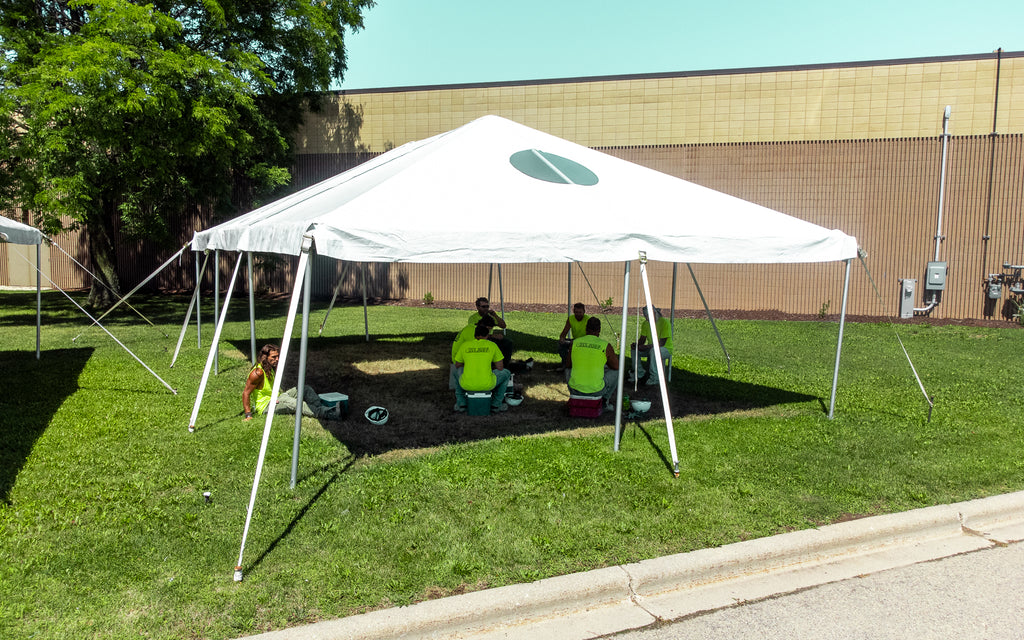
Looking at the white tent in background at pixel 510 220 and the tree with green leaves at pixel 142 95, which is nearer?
the white tent in background at pixel 510 220

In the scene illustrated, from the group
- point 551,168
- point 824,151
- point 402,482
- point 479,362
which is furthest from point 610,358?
point 824,151

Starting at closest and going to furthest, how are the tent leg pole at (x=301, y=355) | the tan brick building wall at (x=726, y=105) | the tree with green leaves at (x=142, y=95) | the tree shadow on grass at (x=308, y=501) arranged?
1. the tree shadow on grass at (x=308, y=501)
2. the tent leg pole at (x=301, y=355)
3. the tree with green leaves at (x=142, y=95)
4. the tan brick building wall at (x=726, y=105)

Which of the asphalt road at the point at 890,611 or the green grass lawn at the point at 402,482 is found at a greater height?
the green grass lawn at the point at 402,482

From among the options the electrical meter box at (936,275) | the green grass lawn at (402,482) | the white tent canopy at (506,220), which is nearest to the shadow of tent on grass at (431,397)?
the green grass lawn at (402,482)

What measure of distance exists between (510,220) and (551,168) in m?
1.71

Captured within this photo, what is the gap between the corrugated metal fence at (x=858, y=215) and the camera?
17.8m

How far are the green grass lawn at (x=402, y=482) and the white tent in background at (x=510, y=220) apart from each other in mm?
776

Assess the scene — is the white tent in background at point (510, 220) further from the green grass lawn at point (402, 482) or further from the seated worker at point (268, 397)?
the green grass lawn at point (402, 482)

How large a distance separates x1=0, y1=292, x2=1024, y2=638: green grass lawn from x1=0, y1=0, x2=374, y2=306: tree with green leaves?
214 inches

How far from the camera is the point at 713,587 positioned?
4.84 m

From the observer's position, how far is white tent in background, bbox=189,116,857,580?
6258mm

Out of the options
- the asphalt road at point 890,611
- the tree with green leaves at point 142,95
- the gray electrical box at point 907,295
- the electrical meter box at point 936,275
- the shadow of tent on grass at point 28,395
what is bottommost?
the asphalt road at point 890,611

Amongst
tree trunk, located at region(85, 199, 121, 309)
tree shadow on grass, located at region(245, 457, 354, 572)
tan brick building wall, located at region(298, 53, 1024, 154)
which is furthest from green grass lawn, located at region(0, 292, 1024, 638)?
tan brick building wall, located at region(298, 53, 1024, 154)

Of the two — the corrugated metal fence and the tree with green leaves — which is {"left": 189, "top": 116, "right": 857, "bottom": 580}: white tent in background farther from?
the corrugated metal fence
